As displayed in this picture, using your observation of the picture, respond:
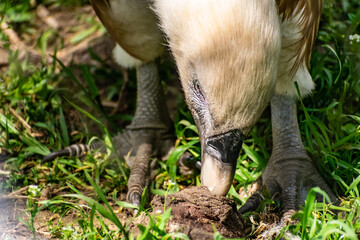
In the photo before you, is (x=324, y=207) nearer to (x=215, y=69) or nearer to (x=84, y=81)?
(x=215, y=69)

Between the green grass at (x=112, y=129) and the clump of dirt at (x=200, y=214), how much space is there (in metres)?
0.28

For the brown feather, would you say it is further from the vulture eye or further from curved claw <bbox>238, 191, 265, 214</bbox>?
curved claw <bbox>238, 191, 265, 214</bbox>

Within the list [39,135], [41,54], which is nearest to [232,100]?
[39,135]

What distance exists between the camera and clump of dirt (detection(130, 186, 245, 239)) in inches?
85.4

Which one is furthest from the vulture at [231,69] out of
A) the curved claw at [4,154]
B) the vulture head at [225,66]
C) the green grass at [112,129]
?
the curved claw at [4,154]

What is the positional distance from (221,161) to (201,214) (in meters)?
0.26

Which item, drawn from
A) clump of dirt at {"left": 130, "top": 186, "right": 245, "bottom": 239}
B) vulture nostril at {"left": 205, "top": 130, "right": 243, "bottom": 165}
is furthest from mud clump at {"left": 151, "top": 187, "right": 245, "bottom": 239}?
vulture nostril at {"left": 205, "top": 130, "right": 243, "bottom": 165}

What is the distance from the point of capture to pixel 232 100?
2160 millimetres

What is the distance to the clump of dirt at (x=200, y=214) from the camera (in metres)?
2.17

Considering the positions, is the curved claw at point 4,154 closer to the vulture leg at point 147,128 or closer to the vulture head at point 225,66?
the vulture leg at point 147,128

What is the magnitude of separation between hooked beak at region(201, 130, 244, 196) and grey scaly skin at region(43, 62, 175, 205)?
85cm

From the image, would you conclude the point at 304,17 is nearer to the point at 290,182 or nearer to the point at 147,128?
the point at 290,182

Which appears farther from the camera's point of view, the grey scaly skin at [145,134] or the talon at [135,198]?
the grey scaly skin at [145,134]

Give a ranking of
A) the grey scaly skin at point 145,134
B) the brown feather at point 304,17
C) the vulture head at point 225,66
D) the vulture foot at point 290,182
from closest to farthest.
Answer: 1. the vulture head at point 225,66
2. the brown feather at point 304,17
3. the vulture foot at point 290,182
4. the grey scaly skin at point 145,134
